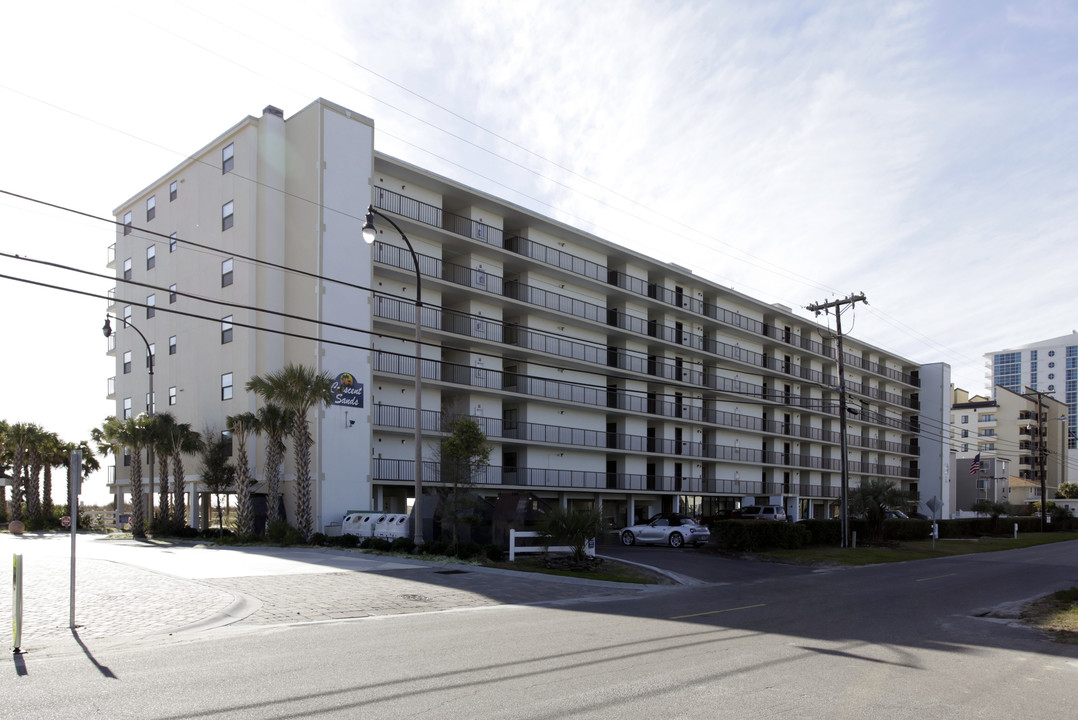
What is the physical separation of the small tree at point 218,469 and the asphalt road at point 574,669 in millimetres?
25529

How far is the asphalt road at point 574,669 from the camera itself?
7.38 metres

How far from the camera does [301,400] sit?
32.2m

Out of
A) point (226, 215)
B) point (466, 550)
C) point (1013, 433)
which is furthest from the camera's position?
point (1013, 433)

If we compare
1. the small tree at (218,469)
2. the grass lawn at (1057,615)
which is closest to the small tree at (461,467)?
the small tree at (218,469)

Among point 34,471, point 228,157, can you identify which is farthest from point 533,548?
point 34,471

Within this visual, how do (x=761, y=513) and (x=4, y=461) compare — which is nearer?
(x=761, y=513)

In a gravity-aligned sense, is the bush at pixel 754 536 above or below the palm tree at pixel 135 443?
below

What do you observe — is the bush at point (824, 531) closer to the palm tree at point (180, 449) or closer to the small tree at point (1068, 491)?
the palm tree at point (180, 449)

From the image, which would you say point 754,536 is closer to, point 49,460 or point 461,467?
point 461,467

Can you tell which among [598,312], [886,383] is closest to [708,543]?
[598,312]

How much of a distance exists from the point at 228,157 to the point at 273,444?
50.7ft

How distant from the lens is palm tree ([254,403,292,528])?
32.7 meters

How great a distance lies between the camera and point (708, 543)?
119ft

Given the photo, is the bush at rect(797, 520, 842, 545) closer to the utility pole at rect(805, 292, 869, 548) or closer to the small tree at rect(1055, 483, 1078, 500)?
the utility pole at rect(805, 292, 869, 548)
